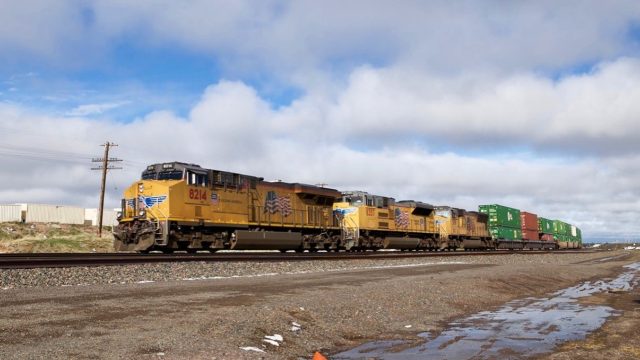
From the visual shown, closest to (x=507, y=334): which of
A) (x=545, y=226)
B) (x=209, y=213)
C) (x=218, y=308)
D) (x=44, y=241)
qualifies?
(x=218, y=308)

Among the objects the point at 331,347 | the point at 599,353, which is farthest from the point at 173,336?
the point at 599,353

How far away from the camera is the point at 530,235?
215 ft

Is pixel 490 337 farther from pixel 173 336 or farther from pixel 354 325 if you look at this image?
pixel 173 336

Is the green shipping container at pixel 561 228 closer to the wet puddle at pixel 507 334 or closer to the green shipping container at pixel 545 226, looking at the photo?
the green shipping container at pixel 545 226

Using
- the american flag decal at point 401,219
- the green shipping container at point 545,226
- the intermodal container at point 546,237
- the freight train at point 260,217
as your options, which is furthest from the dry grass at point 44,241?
the intermodal container at point 546,237

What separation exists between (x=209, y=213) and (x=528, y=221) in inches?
2002

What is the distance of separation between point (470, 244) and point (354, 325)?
1685 inches

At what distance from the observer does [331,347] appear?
27.9 ft

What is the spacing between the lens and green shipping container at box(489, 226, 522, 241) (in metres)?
55.9

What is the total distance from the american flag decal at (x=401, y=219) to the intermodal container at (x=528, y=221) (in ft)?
90.0

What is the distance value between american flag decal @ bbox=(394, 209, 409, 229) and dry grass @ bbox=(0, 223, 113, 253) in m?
21.2

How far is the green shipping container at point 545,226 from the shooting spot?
7190 centimetres

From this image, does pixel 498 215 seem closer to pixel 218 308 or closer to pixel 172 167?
pixel 172 167

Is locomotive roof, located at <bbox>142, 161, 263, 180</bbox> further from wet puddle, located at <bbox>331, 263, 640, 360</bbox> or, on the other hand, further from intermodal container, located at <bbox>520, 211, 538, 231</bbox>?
intermodal container, located at <bbox>520, 211, 538, 231</bbox>
